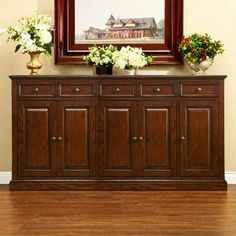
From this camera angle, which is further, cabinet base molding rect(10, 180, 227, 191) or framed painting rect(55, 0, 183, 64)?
framed painting rect(55, 0, 183, 64)

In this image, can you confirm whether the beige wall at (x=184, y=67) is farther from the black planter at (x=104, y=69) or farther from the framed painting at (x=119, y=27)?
the black planter at (x=104, y=69)

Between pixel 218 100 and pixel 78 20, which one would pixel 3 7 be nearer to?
pixel 78 20

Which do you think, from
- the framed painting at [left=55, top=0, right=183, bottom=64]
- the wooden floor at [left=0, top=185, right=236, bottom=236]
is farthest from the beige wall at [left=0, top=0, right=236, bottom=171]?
the wooden floor at [left=0, top=185, right=236, bottom=236]

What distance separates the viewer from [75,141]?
482 centimetres

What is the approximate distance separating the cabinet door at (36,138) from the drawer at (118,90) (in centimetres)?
37

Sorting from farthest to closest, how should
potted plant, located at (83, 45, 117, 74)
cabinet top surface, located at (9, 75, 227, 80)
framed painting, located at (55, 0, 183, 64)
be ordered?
1. framed painting, located at (55, 0, 183, 64)
2. potted plant, located at (83, 45, 117, 74)
3. cabinet top surface, located at (9, 75, 227, 80)

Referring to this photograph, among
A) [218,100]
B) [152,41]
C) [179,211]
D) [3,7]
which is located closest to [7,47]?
[3,7]

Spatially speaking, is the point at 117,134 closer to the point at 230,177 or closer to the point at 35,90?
the point at 35,90

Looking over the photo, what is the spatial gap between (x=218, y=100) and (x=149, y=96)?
1.57 feet

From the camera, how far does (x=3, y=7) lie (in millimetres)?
5125

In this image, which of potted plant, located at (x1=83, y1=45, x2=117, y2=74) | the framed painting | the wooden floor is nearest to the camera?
the wooden floor

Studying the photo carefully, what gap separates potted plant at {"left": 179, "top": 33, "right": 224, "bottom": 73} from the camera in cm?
488

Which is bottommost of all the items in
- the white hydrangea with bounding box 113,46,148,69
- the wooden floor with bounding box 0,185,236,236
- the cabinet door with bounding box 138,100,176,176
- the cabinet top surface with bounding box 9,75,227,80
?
the wooden floor with bounding box 0,185,236,236

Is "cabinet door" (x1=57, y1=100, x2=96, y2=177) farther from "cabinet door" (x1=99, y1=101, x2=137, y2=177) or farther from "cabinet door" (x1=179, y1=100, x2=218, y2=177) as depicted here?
"cabinet door" (x1=179, y1=100, x2=218, y2=177)
